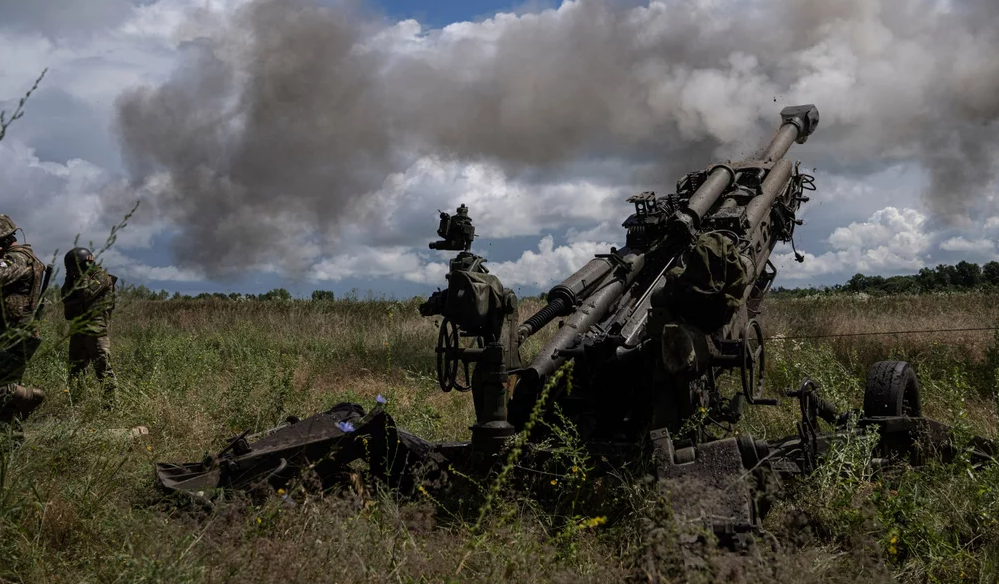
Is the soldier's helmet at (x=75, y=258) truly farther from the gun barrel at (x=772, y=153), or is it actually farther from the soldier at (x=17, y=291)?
the gun barrel at (x=772, y=153)

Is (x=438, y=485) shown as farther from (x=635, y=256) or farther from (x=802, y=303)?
(x=802, y=303)

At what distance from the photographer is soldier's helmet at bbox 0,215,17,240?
239 inches

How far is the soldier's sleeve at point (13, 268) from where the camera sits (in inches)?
231

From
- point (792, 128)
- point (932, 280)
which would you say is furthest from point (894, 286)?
point (792, 128)

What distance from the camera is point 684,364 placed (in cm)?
512

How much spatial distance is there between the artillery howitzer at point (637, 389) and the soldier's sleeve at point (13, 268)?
210 cm

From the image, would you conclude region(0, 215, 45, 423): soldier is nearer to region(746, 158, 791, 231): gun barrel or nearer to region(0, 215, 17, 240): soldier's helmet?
region(0, 215, 17, 240): soldier's helmet

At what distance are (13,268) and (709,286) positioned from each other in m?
4.91

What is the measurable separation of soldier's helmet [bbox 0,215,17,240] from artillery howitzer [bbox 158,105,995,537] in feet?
7.99

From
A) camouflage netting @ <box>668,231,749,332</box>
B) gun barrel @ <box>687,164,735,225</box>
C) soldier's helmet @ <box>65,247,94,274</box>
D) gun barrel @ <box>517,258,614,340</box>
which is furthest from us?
soldier's helmet @ <box>65,247,94,274</box>

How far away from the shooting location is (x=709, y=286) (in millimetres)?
5223

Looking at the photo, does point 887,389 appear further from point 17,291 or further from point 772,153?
point 17,291

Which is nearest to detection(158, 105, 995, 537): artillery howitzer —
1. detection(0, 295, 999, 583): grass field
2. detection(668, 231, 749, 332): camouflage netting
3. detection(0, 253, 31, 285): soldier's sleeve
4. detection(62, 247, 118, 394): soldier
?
detection(668, 231, 749, 332): camouflage netting

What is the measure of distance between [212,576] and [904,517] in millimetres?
3673
